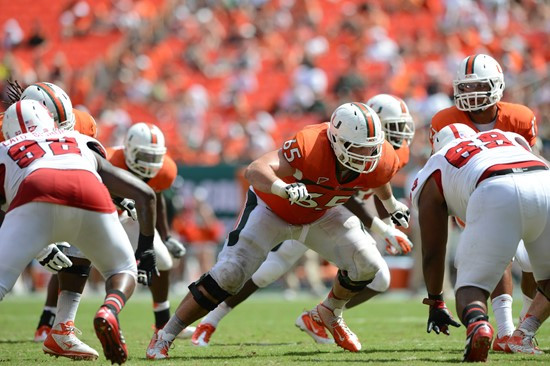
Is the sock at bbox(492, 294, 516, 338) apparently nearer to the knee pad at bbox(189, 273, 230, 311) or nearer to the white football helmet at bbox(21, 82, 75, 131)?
the knee pad at bbox(189, 273, 230, 311)

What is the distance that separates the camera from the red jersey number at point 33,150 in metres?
5.35

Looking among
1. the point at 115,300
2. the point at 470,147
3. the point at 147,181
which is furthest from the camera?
the point at 147,181

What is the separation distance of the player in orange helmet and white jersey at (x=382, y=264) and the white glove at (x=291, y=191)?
1448 millimetres

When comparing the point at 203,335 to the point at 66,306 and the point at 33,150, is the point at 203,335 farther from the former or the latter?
the point at 33,150

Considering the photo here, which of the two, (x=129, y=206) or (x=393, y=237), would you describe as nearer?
(x=129, y=206)

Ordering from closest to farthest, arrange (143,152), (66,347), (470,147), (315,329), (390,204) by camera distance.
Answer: (470,147), (66,347), (390,204), (315,329), (143,152)

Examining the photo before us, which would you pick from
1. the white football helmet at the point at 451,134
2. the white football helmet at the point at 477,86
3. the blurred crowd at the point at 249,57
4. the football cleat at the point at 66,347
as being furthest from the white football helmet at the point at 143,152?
the blurred crowd at the point at 249,57

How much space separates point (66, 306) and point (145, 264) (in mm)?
989

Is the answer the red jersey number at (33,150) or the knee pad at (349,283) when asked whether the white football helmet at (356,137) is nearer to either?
the knee pad at (349,283)

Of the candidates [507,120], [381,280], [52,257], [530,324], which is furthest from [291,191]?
[507,120]

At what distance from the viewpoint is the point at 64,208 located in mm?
5176

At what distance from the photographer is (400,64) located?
18.8 m

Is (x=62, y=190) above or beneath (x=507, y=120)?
above

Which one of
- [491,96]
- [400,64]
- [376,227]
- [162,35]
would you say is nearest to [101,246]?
[376,227]
